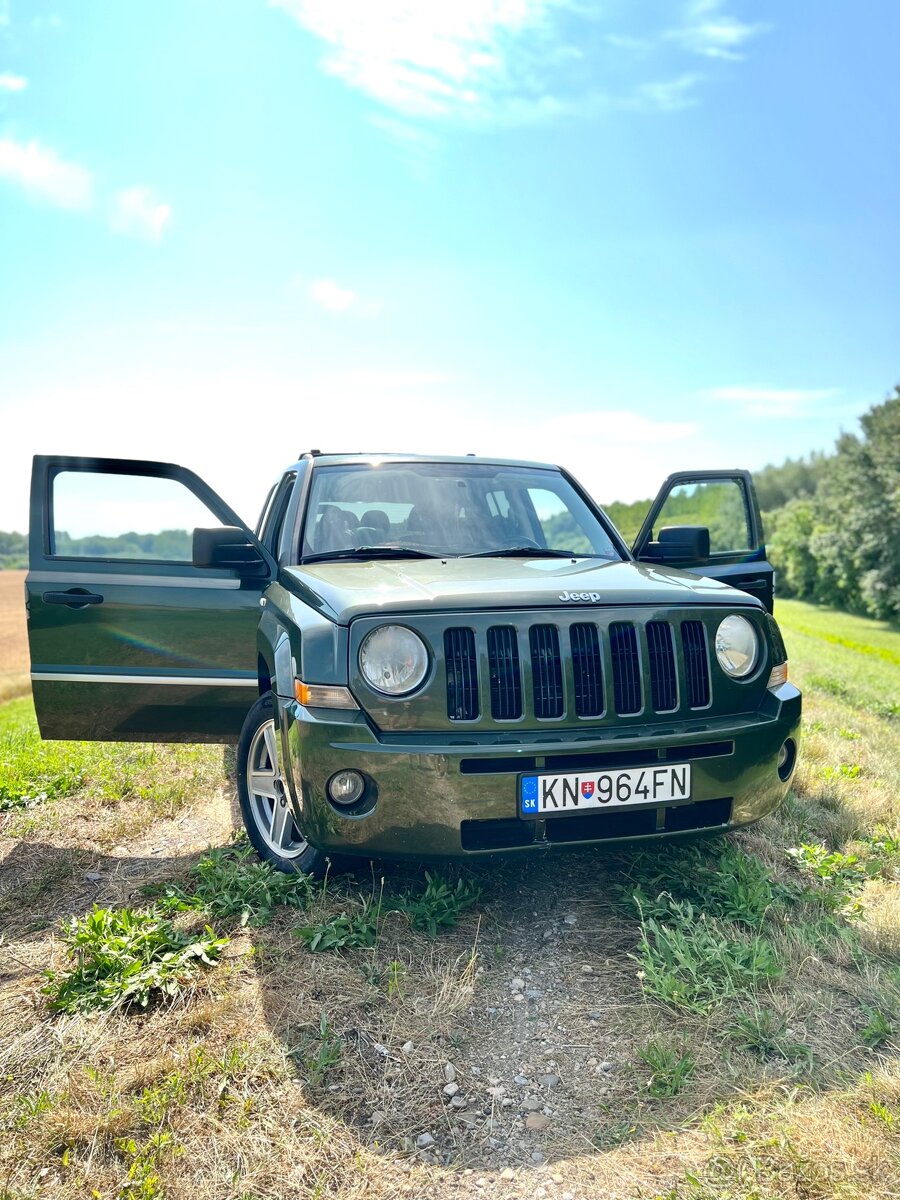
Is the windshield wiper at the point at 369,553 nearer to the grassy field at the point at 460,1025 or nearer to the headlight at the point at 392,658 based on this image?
the headlight at the point at 392,658

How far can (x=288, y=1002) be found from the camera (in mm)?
2957

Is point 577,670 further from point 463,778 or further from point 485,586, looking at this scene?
point 463,778

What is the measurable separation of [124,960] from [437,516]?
2.45 m

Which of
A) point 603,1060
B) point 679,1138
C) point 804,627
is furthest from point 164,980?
point 804,627

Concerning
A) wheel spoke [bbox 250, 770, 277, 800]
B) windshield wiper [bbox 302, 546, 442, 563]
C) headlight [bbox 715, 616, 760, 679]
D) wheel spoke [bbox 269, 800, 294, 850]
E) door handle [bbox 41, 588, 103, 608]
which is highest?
windshield wiper [bbox 302, 546, 442, 563]

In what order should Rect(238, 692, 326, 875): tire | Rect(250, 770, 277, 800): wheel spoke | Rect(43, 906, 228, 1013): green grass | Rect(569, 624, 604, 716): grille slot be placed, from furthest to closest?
Rect(250, 770, 277, 800): wheel spoke
Rect(238, 692, 326, 875): tire
Rect(569, 624, 604, 716): grille slot
Rect(43, 906, 228, 1013): green grass

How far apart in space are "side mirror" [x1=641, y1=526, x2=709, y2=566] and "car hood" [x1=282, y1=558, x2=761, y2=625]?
0.59m

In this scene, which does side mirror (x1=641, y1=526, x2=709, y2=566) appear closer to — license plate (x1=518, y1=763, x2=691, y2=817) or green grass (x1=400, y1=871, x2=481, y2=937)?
license plate (x1=518, y1=763, x2=691, y2=817)

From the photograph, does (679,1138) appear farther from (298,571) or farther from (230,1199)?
(298,571)

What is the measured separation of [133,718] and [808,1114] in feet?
11.8

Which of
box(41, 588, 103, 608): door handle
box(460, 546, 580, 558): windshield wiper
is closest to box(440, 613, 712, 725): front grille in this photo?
box(460, 546, 580, 558): windshield wiper

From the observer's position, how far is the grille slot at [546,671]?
10.5 ft

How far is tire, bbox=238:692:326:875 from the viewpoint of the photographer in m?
3.95

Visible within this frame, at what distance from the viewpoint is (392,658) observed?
3.17 meters
